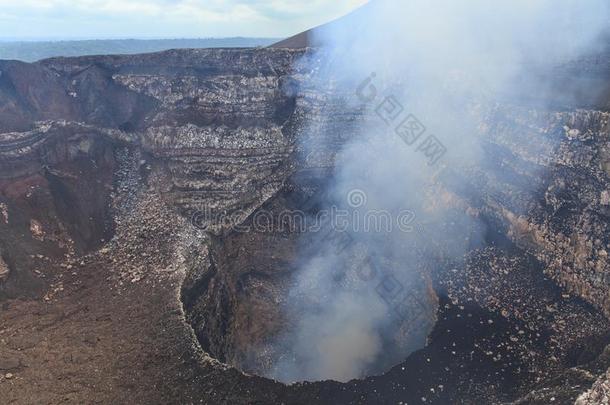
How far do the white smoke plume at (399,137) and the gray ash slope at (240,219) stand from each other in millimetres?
979

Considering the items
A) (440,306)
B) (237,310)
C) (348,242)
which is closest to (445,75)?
(348,242)

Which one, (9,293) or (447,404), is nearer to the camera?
(447,404)

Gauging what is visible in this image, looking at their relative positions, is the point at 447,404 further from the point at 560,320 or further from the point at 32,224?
the point at 32,224

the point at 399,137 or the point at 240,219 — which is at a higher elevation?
the point at 399,137

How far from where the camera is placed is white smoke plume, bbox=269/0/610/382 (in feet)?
73.8

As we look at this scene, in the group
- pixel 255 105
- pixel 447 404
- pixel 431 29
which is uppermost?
pixel 431 29

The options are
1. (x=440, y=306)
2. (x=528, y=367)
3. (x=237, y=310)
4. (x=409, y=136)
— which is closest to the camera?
(x=528, y=367)

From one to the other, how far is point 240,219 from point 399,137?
32.1 ft

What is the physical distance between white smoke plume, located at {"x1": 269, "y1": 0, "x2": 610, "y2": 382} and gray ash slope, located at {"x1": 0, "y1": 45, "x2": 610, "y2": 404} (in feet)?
3.21

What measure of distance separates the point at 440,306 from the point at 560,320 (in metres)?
4.29

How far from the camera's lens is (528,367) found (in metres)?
15.3

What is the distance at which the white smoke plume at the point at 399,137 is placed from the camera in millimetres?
22484

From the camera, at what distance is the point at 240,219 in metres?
24.8

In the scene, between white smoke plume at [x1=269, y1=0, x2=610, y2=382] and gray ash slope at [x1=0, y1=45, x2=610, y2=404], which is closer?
gray ash slope at [x1=0, y1=45, x2=610, y2=404]
